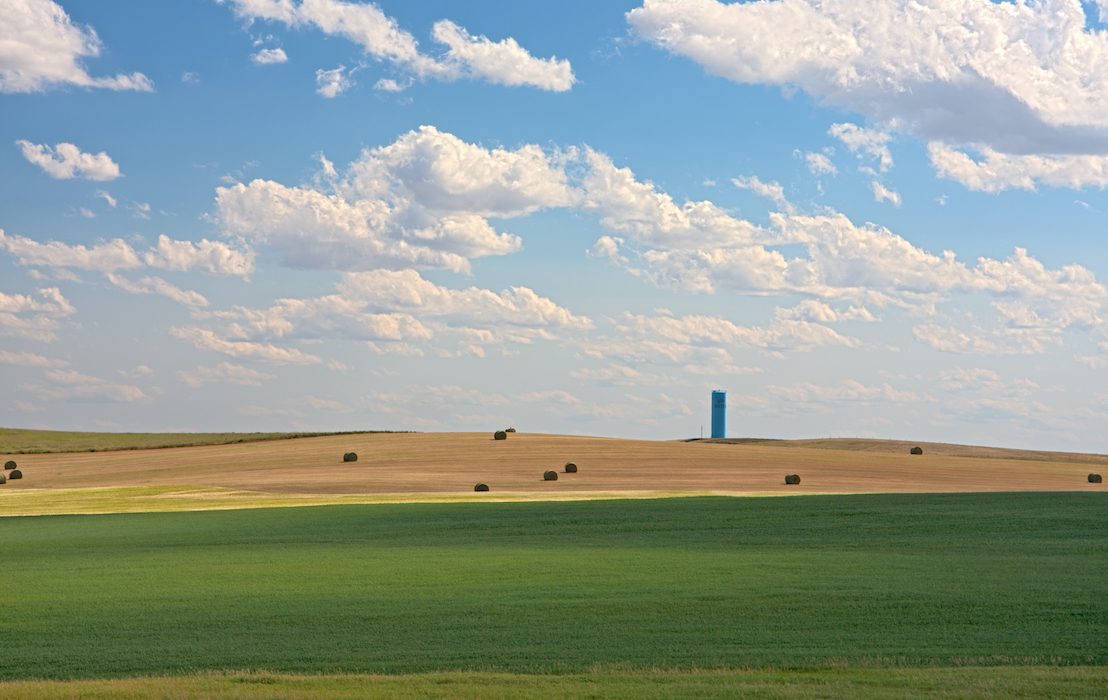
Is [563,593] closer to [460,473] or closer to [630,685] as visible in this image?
[630,685]

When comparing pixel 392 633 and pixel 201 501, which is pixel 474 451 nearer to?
pixel 201 501

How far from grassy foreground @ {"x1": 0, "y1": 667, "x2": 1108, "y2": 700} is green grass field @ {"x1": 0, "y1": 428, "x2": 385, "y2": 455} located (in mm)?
63191

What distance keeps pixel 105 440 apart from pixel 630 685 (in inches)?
3169

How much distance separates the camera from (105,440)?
86875 mm

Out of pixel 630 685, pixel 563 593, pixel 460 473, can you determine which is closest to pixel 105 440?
pixel 460 473

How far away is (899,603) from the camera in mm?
19219

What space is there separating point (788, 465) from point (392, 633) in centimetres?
4466

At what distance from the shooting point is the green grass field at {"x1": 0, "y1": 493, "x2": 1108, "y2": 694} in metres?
15.3

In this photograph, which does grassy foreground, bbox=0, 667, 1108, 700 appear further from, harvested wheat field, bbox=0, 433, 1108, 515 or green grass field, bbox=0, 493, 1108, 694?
harvested wheat field, bbox=0, 433, 1108, 515

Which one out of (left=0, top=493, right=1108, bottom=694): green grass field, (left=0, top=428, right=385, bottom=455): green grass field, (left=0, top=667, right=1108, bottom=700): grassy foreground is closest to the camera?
(left=0, top=667, right=1108, bottom=700): grassy foreground

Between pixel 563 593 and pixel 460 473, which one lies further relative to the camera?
pixel 460 473

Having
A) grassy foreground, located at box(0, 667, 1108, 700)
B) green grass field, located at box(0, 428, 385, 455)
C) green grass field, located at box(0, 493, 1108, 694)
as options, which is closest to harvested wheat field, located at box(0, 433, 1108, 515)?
green grass field, located at box(0, 428, 385, 455)

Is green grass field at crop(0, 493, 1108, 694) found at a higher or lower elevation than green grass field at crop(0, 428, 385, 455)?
lower

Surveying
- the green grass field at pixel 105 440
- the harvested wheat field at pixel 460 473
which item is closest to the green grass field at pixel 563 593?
the harvested wheat field at pixel 460 473
